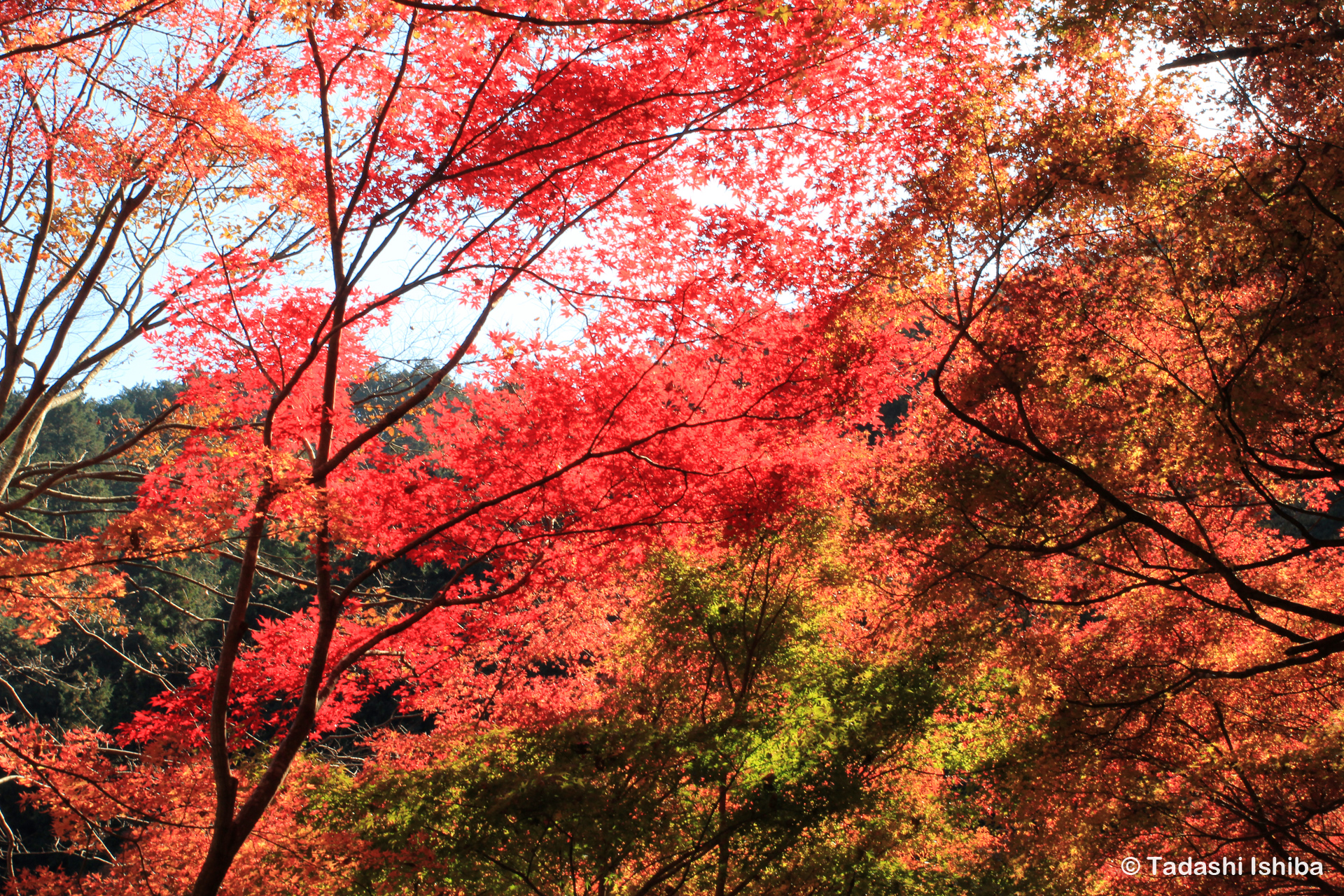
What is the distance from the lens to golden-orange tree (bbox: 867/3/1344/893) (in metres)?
5.11

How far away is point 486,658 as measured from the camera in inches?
500

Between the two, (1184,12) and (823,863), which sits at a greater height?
(1184,12)

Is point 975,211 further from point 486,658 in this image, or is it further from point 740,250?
point 486,658

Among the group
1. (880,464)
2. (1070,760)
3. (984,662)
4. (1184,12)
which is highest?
(1184,12)

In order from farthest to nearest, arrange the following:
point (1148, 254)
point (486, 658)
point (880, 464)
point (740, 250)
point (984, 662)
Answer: point (486, 658)
point (984, 662)
point (880, 464)
point (740, 250)
point (1148, 254)

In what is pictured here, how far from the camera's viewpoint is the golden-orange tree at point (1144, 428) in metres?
5.11

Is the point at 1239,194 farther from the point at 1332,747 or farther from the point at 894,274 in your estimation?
the point at 1332,747

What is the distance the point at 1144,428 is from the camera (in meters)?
6.48

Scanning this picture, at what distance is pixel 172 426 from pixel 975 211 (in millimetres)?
7632

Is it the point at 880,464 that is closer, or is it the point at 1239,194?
the point at 1239,194

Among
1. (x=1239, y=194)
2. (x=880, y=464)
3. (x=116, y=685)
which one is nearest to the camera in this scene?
(x=1239, y=194)

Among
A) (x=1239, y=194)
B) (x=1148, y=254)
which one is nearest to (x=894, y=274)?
(x=1148, y=254)

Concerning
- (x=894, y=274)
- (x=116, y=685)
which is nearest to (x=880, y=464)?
(x=894, y=274)

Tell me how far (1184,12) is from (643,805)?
24.9 ft
